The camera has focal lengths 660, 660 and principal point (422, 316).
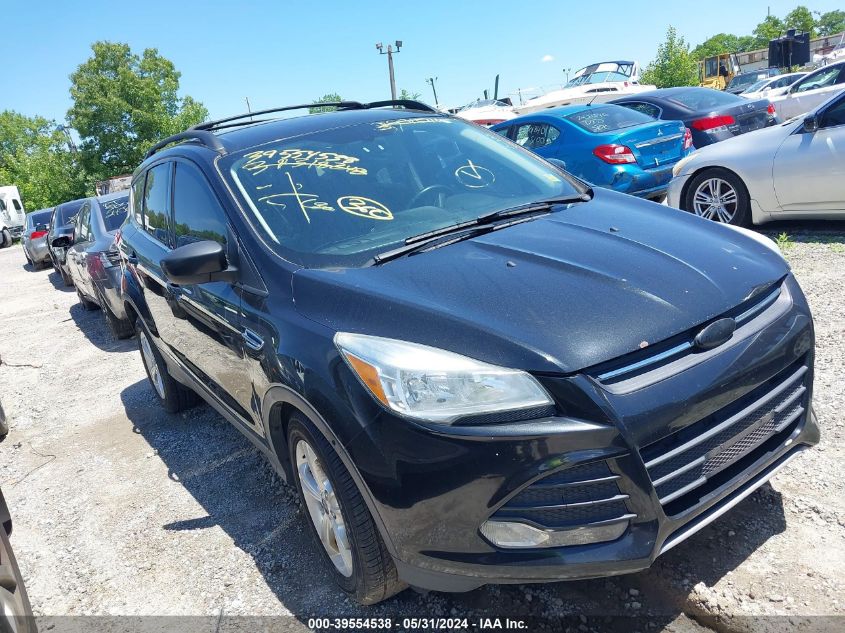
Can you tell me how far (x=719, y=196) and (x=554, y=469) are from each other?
5767 mm

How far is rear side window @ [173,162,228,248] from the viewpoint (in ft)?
9.98

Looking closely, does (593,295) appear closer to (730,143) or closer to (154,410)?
(154,410)

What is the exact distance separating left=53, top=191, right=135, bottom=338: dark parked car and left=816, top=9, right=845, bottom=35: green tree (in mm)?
127045

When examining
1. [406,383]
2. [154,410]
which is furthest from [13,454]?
[406,383]

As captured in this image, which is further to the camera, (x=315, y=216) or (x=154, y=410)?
(x=154, y=410)

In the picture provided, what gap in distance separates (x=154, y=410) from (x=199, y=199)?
8.46 feet

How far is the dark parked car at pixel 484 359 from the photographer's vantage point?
1909 millimetres

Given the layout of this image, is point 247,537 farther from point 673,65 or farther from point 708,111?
point 673,65

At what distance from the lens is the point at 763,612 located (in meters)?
2.22

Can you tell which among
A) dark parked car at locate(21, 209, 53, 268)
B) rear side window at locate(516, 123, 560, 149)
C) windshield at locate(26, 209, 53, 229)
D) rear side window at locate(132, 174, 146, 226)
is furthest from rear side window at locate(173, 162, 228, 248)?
windshield at locate(26, 209, 53, 229)

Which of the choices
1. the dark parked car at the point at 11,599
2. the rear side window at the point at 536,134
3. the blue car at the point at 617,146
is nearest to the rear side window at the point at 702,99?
the blue car at the point at 617,146

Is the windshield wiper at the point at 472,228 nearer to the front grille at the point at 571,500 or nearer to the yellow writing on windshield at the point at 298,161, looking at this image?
the yellow writing on windshield at the point at 298,161

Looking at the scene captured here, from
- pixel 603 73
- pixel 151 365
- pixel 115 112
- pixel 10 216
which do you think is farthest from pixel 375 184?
pixel 115 112

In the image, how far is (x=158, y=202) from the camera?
412 centimetres
